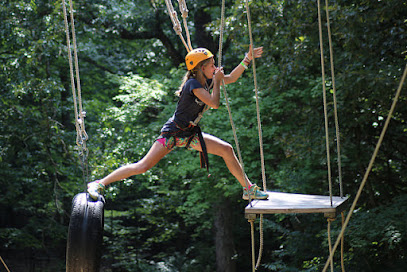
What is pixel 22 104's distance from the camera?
1002 cm

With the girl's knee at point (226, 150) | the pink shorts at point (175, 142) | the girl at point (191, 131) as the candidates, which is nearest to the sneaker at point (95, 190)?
the girl at point (191, 131)

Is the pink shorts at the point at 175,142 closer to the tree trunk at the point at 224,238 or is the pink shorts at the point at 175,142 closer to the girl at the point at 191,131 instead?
the girl at the point at 191,131

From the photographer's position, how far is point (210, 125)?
8.46 meters

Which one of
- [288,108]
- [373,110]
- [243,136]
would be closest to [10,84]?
[243,136]

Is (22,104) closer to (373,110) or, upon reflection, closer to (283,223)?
(283,223)

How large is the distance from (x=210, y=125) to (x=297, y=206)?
5.67m

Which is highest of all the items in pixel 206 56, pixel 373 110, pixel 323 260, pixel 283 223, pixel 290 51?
pixel 290 51

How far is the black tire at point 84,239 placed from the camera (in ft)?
10.3

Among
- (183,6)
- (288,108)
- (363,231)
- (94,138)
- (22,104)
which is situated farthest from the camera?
(22,104)

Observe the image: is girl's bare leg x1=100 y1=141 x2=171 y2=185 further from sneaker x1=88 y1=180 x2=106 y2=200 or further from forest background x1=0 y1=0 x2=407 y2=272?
forest background x1=0 y1=0 x2=407 y2=272

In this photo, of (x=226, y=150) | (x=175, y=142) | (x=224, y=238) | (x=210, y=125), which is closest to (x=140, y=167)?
(x=175, y=142)

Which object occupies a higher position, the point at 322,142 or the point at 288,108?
the point at 288,108

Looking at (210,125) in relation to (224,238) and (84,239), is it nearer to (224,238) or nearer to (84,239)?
(224,238)

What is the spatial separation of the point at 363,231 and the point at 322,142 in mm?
1186
